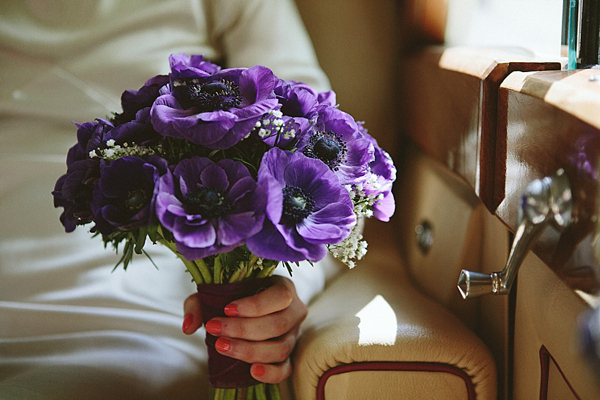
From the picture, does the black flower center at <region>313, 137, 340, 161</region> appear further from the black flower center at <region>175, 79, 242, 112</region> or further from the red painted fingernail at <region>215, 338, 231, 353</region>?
the red painted fingernail at <region>215, 338, 231, 353</region>

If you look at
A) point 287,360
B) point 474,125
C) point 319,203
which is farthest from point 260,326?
point 474,125

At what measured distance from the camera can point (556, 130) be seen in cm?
45

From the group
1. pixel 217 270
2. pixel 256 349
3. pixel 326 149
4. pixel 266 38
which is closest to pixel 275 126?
pixel 326 149

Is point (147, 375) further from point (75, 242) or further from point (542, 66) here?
point (542, 66)

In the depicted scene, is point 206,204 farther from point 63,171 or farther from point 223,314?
point 63,171

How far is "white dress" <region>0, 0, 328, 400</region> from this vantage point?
752mm

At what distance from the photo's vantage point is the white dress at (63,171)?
752 mm

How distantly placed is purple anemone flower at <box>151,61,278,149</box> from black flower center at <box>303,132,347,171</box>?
2.1 inches

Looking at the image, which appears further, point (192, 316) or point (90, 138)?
point (192, 316)

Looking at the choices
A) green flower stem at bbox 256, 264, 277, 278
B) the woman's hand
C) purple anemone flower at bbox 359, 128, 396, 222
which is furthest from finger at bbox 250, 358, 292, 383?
purple anemone flower at bbox 359, 128, 396, 222

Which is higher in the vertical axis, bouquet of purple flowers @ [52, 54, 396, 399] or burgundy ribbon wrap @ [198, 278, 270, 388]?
bouquet of purple flowers @ [52, 54, 396, 399]

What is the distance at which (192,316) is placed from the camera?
0.69m

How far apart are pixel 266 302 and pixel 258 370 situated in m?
0.08

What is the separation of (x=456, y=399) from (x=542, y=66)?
38 centimetres
